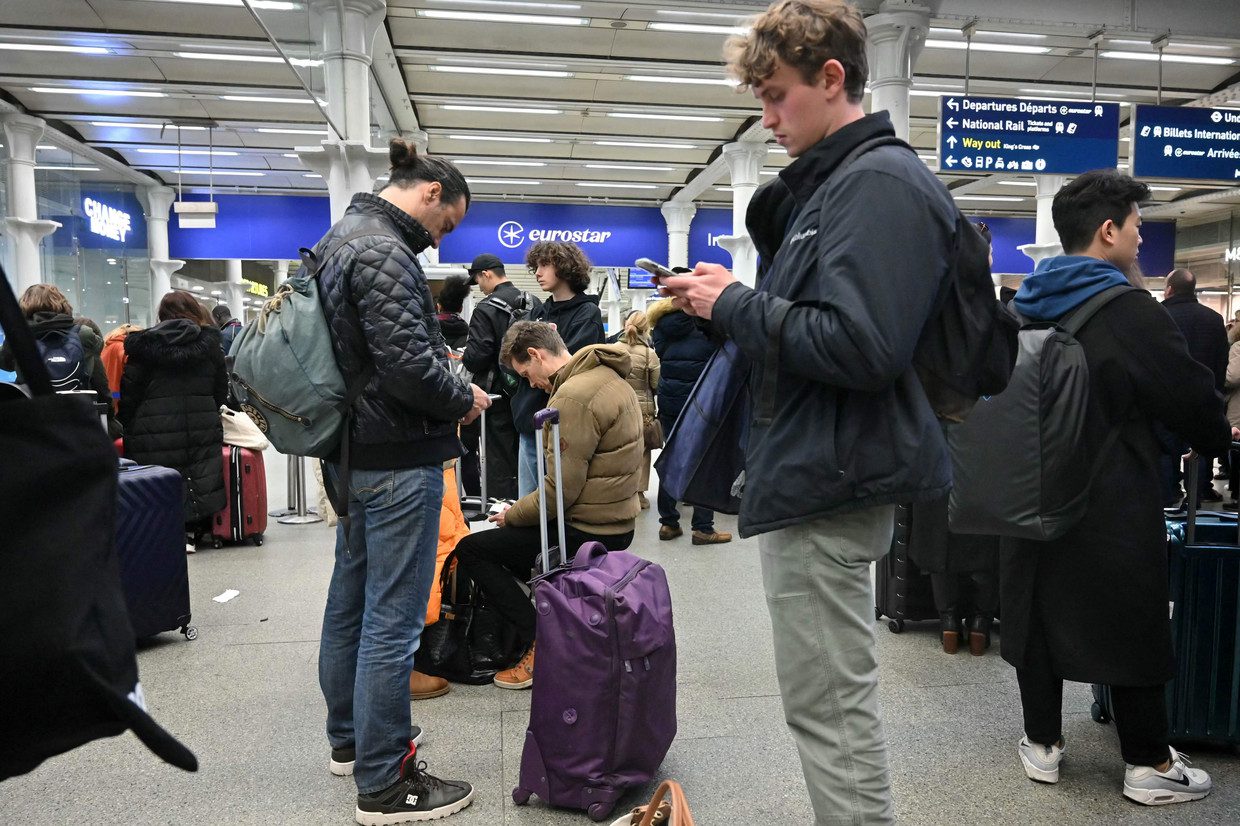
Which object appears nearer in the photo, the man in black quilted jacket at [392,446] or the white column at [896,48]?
the man in black quilted jacket at [392,446]

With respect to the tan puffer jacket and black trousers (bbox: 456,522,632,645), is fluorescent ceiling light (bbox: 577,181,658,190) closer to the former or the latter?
the tan puffer jacket

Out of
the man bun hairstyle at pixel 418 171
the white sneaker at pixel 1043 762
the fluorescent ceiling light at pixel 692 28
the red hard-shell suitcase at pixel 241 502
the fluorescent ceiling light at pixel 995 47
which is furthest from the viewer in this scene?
the fluorescent ceiling light at pixel 995 47

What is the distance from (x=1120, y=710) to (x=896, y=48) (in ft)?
23.4

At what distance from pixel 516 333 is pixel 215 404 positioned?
2933mm

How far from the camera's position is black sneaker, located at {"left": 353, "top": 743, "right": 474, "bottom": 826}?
2355mm

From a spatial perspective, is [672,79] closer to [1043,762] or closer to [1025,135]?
[1025,135]

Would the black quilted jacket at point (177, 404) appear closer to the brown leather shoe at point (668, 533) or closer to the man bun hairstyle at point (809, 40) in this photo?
the brown leather shoe at point (668, 533)

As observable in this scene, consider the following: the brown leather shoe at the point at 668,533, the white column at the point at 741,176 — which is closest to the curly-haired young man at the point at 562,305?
the brown leather shoe at the point at 668,533

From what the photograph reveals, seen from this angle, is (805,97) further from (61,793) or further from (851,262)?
(61,793)

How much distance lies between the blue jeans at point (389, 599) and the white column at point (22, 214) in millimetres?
10101

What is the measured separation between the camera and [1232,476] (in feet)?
23.8

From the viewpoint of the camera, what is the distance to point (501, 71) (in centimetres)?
1102

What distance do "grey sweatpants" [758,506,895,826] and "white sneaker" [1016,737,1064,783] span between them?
1283mm

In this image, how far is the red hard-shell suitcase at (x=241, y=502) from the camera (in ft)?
19.3
